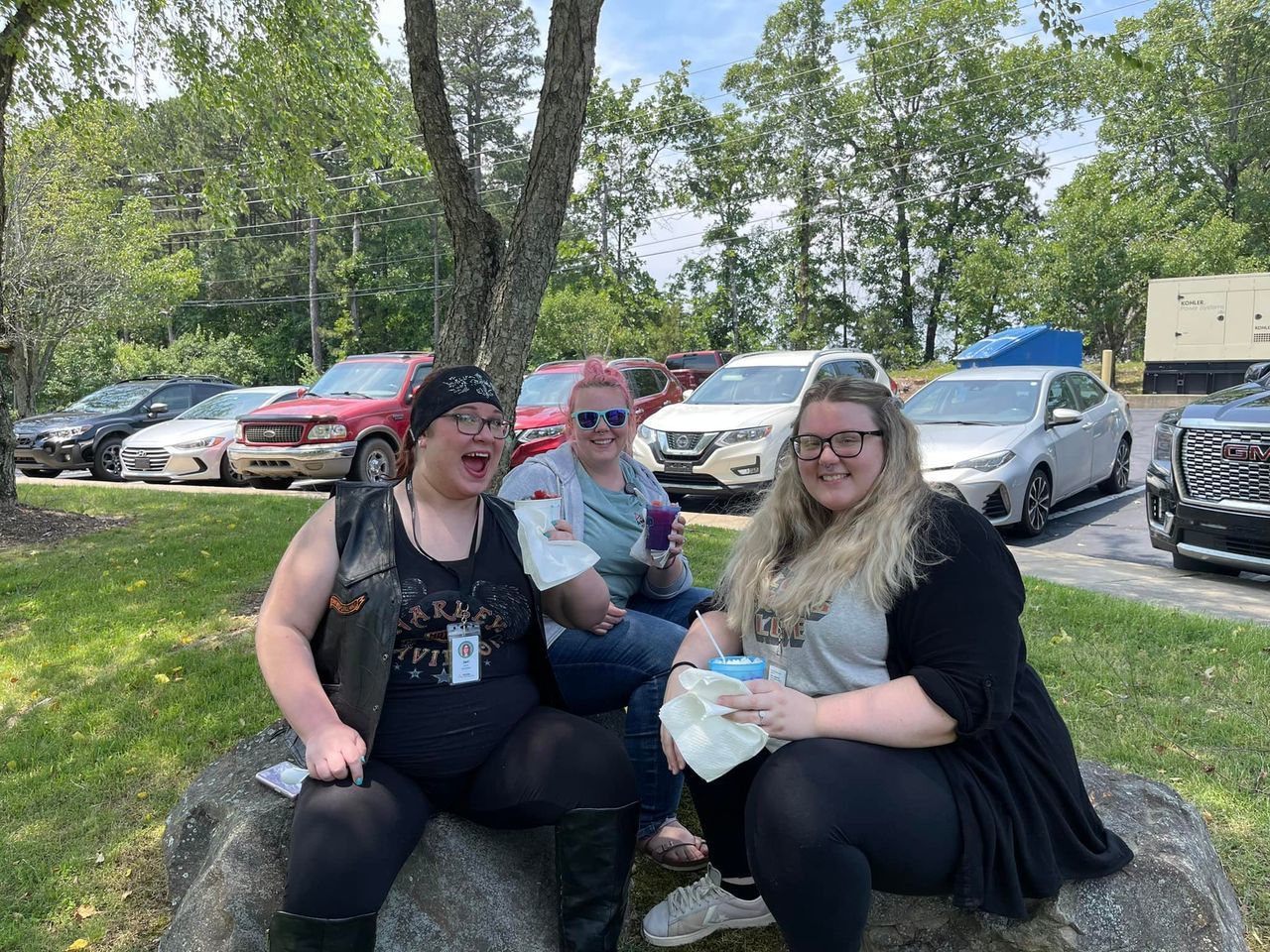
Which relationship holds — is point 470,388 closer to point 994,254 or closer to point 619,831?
point 619,831

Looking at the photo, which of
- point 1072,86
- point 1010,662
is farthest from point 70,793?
point 1072,86

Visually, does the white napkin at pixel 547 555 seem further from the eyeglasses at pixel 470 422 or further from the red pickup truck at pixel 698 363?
the red pickup truck at pixel 698 363

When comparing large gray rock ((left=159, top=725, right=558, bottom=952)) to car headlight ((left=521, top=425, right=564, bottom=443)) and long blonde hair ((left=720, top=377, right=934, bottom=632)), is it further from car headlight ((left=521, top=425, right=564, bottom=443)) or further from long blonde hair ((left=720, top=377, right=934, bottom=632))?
car headlight ((left=521, top=425, right=564, bottom=443))

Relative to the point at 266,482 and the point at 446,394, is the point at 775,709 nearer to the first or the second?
the point at 446,394

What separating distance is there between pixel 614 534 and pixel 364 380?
10349mm

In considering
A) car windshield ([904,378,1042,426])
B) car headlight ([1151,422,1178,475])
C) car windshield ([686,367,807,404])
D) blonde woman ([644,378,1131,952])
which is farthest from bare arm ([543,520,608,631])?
car windshield ([686,367,807,404])

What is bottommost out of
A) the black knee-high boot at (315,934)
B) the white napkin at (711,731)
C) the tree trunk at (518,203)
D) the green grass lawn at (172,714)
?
the green grass lawn at (172,714)

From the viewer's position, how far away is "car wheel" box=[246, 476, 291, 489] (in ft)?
41.2

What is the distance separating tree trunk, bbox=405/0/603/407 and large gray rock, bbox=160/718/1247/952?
280 centimetres

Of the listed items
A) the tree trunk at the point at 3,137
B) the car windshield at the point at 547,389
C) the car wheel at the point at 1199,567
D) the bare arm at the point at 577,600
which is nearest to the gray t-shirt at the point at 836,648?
the bare arm at the point at 577,600

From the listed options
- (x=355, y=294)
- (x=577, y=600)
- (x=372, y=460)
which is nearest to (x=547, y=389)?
→ (x=372, y=460)

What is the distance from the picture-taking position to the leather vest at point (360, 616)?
215 centimetres

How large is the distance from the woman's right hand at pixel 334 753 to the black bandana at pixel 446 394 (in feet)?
Result: 2.76

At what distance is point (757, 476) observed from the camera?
9852 millimetres
